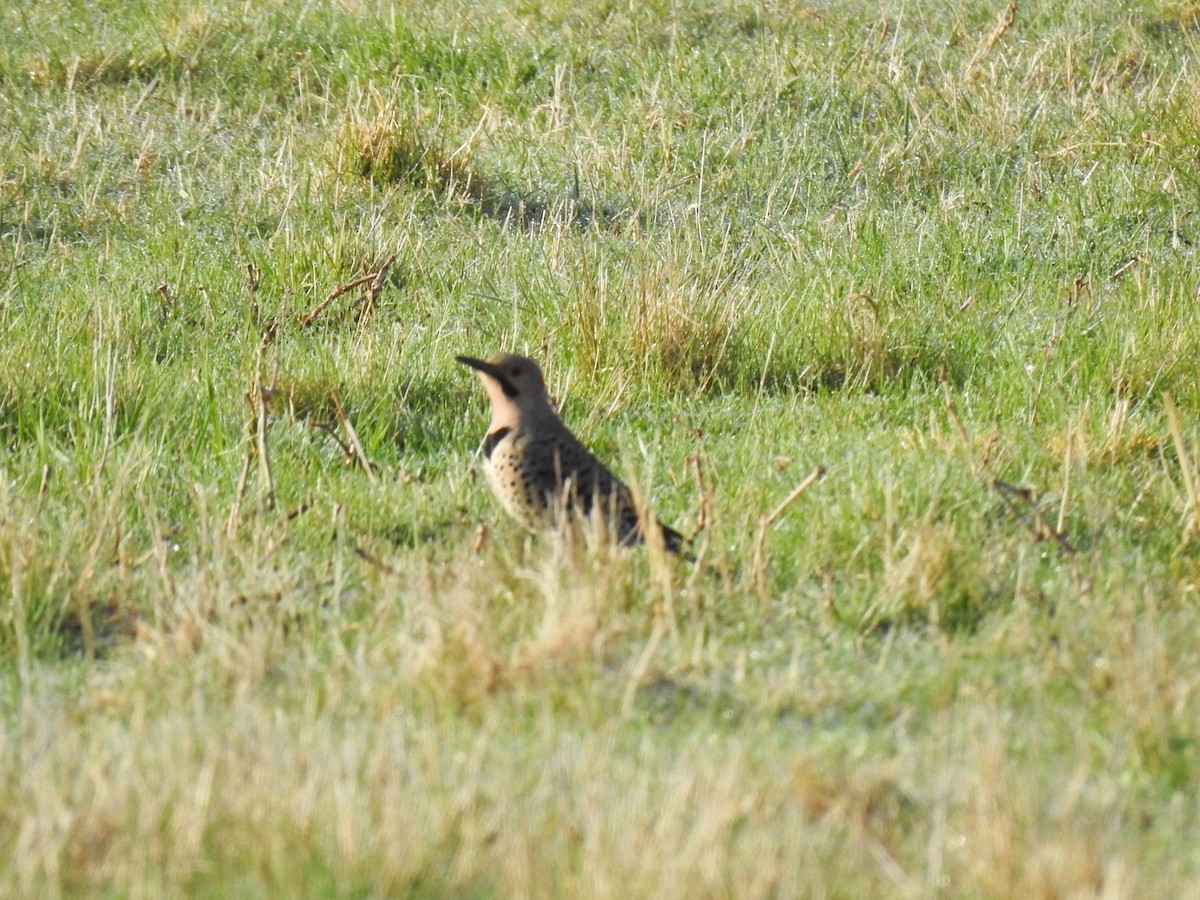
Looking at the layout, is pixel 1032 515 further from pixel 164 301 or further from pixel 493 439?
pixel 164 301

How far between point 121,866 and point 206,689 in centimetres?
68

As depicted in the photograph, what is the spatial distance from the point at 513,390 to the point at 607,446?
743 mm

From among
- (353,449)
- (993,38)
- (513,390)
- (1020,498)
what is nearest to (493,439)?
(513,390)

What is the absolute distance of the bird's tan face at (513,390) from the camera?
4199 millimetres

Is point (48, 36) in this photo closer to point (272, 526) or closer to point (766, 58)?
point (766, 58)

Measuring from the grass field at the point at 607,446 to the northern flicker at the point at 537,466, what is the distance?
0.10m

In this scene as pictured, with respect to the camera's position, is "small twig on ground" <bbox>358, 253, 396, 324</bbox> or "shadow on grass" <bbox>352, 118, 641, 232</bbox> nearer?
"small twig on ground" <bbox>358, 253, 396, 324</bbox>

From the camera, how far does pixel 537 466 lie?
397 centimetres

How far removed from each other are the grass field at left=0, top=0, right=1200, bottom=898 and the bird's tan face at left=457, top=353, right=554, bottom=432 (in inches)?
9.8

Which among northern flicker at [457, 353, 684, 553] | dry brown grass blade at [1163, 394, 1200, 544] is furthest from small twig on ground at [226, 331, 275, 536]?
dry brown grass blade at [1163, 394, 1200, 544]

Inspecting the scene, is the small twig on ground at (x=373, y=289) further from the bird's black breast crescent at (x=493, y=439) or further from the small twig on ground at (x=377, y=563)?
the small twig on ground at (x=377, y=563)

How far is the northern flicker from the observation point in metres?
3.93

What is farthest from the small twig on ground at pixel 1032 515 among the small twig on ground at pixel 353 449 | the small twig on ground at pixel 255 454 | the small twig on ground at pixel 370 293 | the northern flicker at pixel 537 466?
the small twig on ground at pixel 370 293

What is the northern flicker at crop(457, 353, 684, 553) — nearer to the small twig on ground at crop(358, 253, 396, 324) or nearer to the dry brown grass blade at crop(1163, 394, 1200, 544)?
the dry brown grass blade at crop(1163, 394, 1200, 544)
